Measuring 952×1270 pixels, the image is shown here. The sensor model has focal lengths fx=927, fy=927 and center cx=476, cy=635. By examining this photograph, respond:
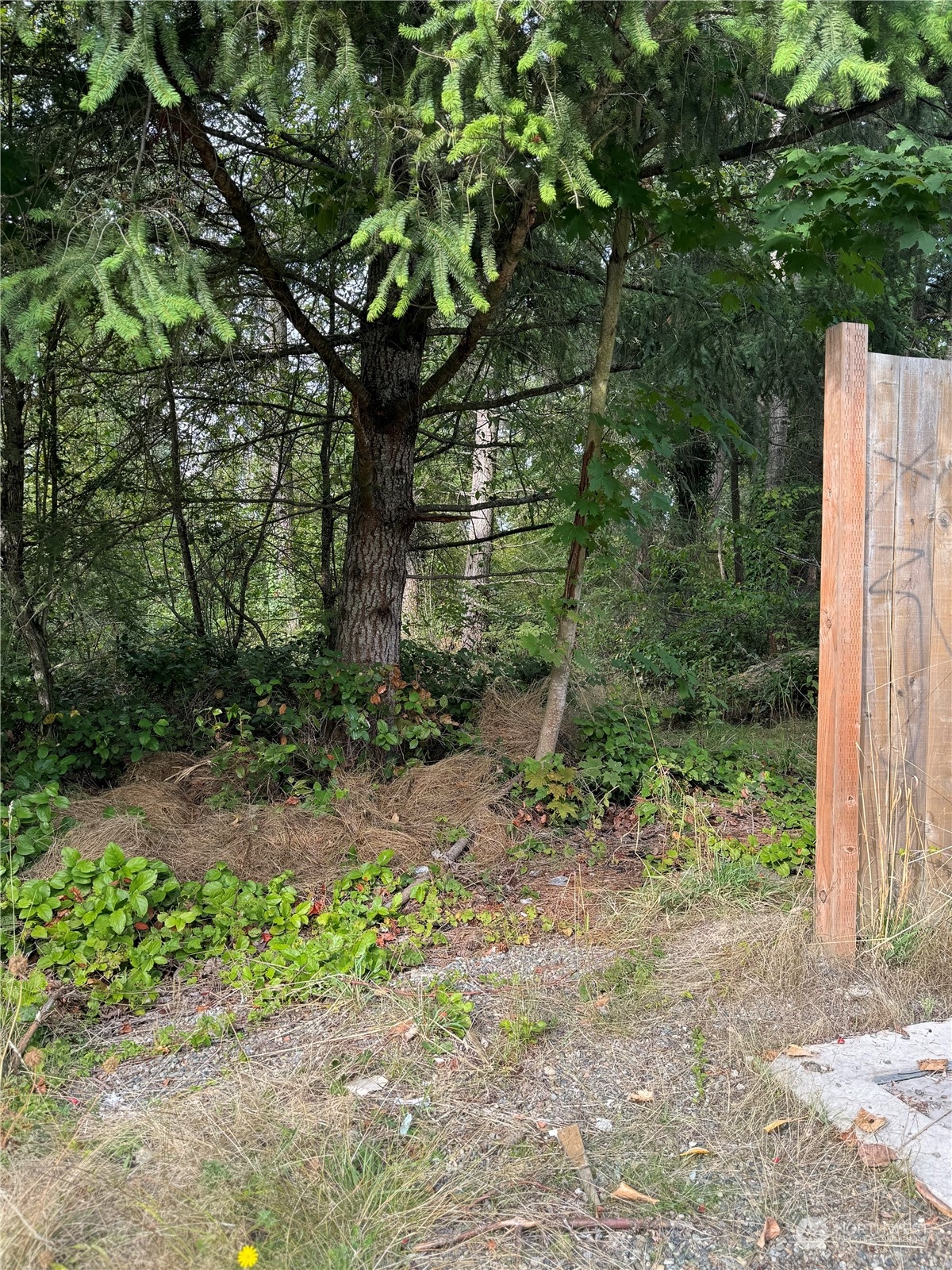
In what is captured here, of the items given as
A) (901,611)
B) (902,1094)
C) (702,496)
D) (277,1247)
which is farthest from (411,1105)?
(702,496)

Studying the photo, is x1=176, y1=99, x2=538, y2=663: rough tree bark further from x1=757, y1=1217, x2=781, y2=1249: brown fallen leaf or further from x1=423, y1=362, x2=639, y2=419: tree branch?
x1=757, y1=1217, x2=781, y2=1249: brown fallen leaf

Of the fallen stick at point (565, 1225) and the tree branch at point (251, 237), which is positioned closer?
the fallen stick at point (565, 1225)

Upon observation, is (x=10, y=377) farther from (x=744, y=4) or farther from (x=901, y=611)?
(x=901, y=611)

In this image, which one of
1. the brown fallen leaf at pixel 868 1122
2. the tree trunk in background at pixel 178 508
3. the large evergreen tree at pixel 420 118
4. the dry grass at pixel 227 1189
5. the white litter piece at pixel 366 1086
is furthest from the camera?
the tree trunk in background at pixel 178 508

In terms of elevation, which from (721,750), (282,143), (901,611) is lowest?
(721,750)

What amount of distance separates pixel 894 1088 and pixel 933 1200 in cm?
46

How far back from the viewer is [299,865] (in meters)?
4.20

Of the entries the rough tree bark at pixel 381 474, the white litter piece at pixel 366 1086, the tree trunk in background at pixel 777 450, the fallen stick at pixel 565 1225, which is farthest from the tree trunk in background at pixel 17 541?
the tree trunk in background at pixel 777 450

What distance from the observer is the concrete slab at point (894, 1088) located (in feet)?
7.61

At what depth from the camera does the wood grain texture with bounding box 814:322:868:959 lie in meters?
3.27

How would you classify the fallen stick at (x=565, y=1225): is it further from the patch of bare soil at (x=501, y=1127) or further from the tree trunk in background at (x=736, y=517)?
the tree trunk in background at (x=736, y=517)

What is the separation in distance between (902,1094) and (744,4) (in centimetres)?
352

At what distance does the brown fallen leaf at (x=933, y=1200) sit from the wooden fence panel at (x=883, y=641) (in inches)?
44.0

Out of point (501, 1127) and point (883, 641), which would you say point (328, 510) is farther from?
point (501, 1127)
